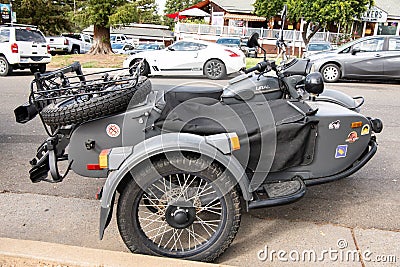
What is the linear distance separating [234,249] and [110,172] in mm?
1145

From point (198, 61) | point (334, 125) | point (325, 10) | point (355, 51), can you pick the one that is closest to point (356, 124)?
point (334, 125)

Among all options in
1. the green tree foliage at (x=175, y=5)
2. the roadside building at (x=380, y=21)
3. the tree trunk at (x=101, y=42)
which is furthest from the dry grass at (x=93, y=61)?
the green tree foliage at (x=175, y=5)

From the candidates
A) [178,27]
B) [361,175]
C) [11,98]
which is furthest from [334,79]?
[178,27]

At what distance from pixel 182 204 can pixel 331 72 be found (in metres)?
10.4

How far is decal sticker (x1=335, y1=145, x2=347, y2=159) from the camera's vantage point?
3299 mm

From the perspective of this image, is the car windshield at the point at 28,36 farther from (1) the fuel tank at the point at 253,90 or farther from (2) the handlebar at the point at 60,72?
(1) the fuel tank at the point at 253,90

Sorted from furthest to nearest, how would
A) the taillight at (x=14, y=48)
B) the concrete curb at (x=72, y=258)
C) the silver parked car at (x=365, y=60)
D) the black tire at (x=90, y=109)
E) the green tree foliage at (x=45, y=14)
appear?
the green tree foliage at (x=45, y=14) < the taillight at (x=14, y=48) < the silver parked car at (x=365, y=60) < the black tire at (x=90, y=109) < the concrete curb at (x=72, y=258)

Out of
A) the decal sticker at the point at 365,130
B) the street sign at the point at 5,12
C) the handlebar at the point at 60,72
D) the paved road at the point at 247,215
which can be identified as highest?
the street sign at the point at 5,12

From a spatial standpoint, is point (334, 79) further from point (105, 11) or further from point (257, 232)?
point (105, 11)

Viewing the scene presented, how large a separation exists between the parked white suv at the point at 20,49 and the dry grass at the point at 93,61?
9.15 feet

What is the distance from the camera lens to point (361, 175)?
452 cm

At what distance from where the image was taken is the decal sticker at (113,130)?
300 centimetres

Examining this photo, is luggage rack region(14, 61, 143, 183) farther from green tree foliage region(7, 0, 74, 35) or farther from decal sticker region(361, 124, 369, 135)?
green tree foliage region(7, 0, 74, 35)

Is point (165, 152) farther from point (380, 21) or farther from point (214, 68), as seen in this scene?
point (380, 21)
